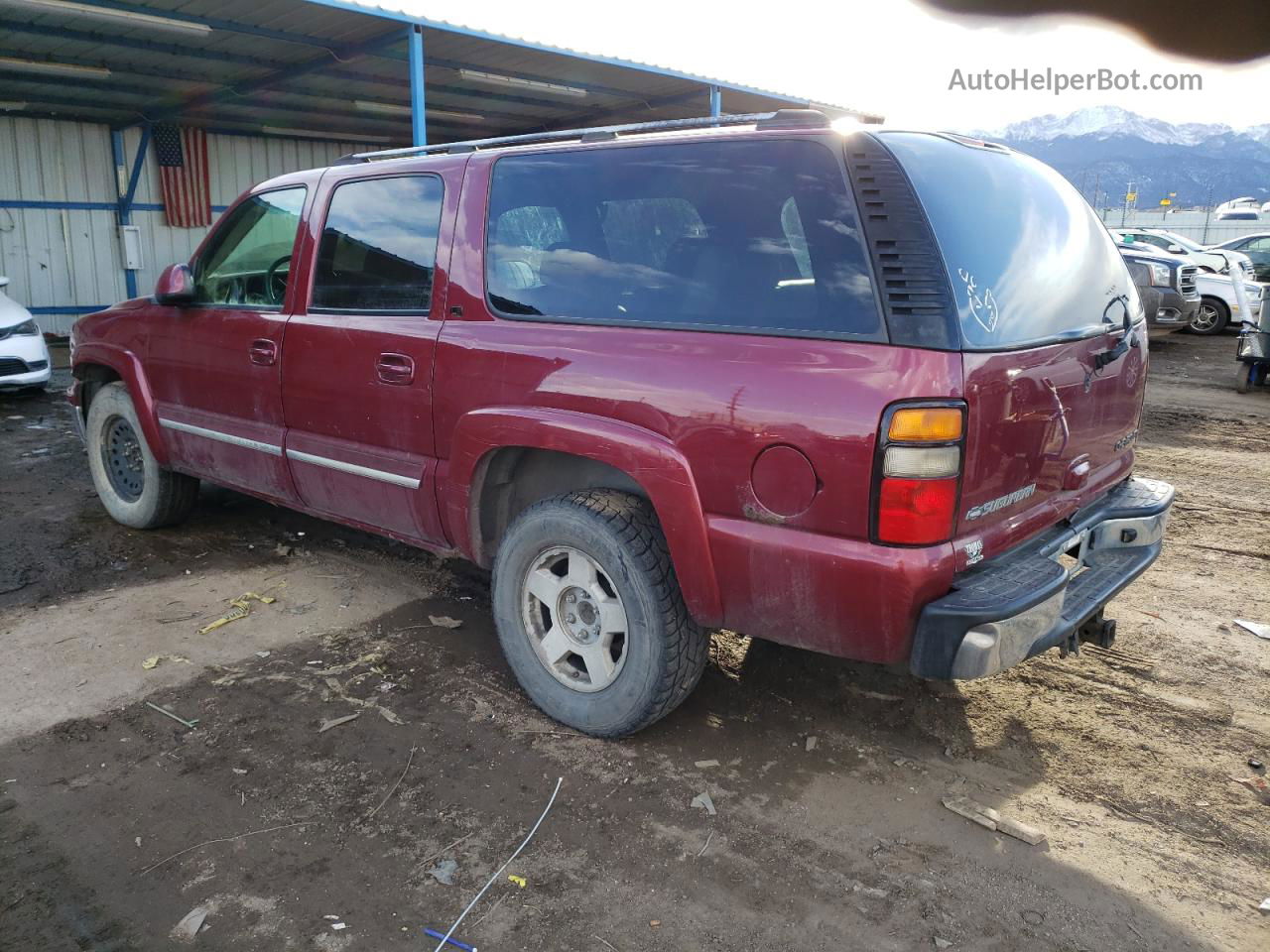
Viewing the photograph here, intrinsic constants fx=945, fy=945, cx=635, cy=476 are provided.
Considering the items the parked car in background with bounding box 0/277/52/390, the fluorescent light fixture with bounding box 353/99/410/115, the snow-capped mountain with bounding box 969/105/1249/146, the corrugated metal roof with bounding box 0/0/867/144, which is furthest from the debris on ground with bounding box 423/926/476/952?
the snow-capped mountain with bounding box 969/105/1249/146

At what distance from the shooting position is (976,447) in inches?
98.2

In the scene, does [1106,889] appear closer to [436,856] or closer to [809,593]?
[809,593]

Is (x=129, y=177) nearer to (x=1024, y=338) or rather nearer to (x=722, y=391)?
(x=722, y=391)

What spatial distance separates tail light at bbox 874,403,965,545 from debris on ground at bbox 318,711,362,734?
202cm

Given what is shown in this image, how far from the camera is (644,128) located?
346 centimetres

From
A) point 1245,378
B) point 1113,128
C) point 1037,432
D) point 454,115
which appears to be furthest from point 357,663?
point 1113,128

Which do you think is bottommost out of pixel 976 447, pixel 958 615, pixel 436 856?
pixel 436 856

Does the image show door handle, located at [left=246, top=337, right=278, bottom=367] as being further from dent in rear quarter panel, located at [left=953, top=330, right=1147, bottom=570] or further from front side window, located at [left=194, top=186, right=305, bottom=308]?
dent in rear quarter panel, located at [left=953, top=330, right=1147, bottom=570]

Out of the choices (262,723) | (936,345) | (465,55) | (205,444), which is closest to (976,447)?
(936,345)

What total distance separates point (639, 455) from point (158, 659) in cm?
236

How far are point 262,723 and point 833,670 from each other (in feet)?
7.04

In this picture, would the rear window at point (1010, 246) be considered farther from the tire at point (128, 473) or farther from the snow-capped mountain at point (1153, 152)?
the snow-capped mountain at point (1153, 152)

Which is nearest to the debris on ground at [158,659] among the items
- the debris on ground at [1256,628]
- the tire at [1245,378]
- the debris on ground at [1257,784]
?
the debris on ground at [1257,784]

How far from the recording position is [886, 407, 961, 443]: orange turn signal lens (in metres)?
2.41
